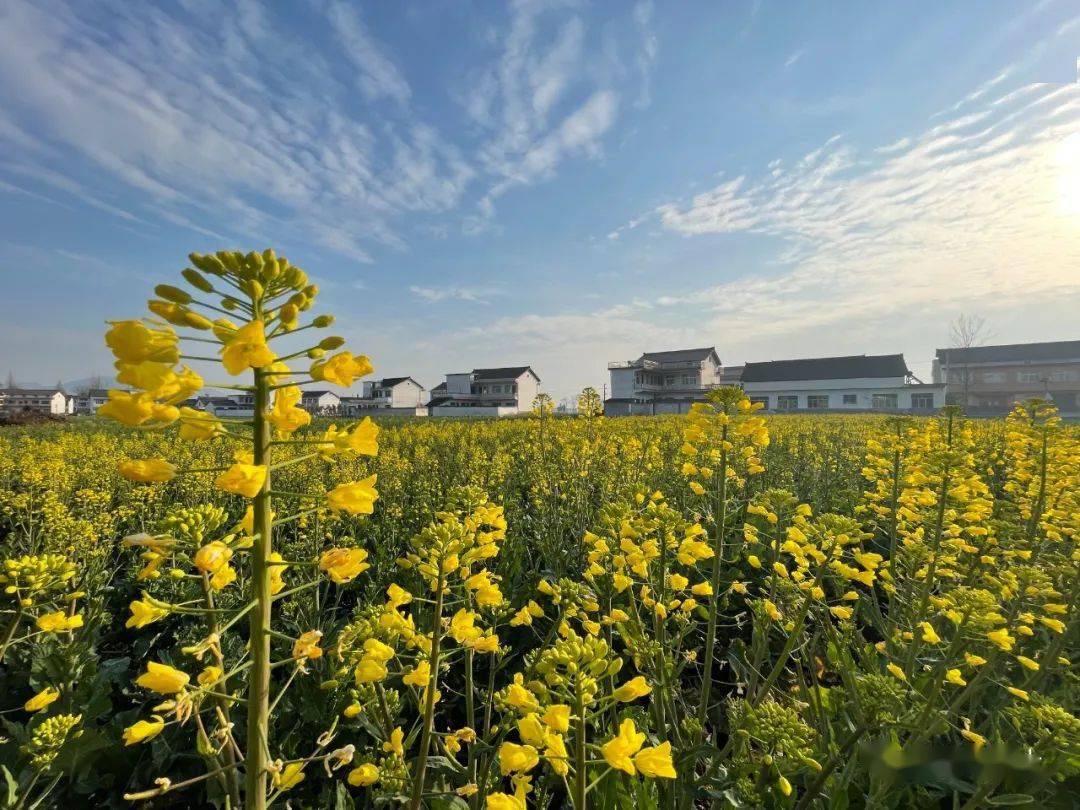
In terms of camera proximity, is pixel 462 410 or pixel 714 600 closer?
pixel 714 600

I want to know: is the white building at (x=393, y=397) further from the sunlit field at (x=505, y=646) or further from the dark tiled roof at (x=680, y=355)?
the sunlit field at (x=505, y=646)

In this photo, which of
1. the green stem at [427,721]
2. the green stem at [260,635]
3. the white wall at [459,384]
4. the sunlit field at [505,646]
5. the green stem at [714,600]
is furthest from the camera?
the white wall at [459,384]

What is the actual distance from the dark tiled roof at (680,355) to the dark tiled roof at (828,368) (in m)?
5.74

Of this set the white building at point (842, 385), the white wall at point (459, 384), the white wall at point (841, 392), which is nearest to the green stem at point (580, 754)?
the white wall at point (841, 392)

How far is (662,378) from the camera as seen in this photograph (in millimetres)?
62750

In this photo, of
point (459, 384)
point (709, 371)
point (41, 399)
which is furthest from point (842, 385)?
point (41, 399)

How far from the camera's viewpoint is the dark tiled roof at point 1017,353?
56.4 m

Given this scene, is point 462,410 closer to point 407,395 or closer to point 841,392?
point 407,395

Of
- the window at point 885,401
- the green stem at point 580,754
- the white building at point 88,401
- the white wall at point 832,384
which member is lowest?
the window at point 885,401

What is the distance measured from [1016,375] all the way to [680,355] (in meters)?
38.1

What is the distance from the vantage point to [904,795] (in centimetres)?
244

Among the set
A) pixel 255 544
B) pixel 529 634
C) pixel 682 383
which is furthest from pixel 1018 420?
pixel 682 383

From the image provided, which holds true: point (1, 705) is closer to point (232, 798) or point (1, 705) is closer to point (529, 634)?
point (232, 798)

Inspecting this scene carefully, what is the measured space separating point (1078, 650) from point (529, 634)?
4215mm
